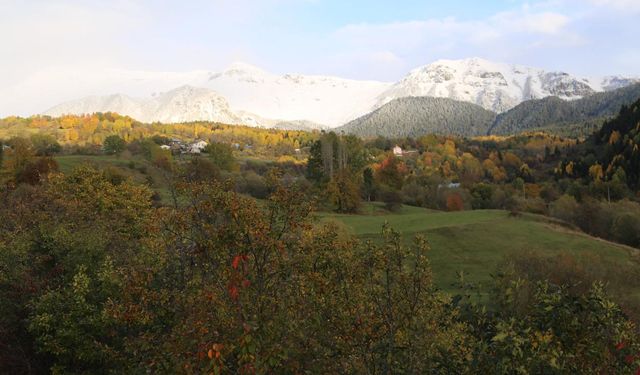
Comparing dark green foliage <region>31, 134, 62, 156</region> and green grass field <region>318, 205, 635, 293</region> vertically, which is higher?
dark green foliage <region>31, 134, 62, 156</region>

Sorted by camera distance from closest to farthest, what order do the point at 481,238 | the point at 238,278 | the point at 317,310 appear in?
the point at 238,278 → the point at 317,310 → the point at 481,238

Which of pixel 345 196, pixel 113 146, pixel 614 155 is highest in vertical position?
pixel 113 146

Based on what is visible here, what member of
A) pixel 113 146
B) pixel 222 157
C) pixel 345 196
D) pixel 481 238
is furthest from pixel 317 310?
pixel 113 146

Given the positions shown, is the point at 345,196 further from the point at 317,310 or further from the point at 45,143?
the point at 45,143

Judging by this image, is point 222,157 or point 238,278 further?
point 222,157

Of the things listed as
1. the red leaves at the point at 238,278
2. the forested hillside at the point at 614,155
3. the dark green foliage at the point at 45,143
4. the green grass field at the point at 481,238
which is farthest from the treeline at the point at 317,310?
the dark green foliage at the point at 45,143

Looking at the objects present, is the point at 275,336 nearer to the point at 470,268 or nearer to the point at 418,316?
the point at 418,316

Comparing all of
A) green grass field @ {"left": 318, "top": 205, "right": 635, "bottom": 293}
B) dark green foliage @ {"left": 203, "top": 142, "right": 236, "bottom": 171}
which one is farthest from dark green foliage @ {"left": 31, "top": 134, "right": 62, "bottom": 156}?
green grass field @ {"left": 318, "top": 205, "right": 635, "bottom": 293}

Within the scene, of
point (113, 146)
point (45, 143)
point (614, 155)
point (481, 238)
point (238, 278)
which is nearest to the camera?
point (238, 278)

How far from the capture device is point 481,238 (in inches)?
2534

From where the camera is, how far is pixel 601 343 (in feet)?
28.5

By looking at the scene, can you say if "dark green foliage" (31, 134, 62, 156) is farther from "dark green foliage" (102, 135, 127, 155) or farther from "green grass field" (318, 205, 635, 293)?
"green grass field" (318, 205, 635, 293)

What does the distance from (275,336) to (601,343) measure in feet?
19.5

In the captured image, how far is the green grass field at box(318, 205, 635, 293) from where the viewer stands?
183ft
